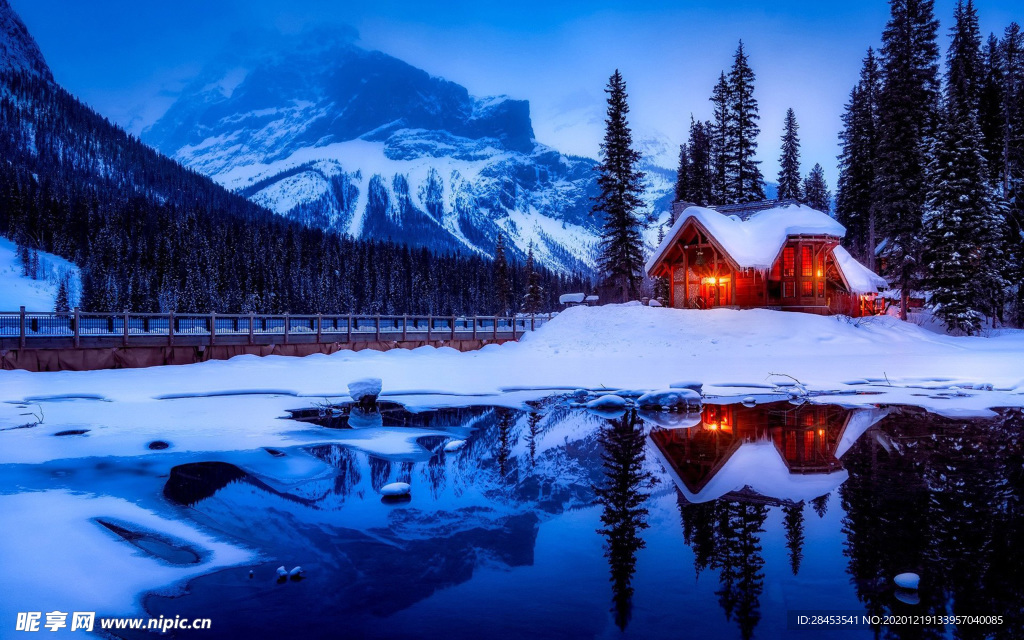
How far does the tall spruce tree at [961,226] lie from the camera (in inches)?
1249

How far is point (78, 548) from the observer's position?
21.4ft

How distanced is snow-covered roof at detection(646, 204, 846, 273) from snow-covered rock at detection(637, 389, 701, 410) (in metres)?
17.1

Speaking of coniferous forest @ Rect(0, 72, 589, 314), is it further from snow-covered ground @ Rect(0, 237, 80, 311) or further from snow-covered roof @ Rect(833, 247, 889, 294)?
snow-covered roof @ Rect(833, 247, 889, 294)

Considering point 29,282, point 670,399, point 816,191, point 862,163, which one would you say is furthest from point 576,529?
point 29,282

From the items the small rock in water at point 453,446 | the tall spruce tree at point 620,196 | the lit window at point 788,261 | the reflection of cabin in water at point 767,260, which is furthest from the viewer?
the tall spruce tree at point 620,196

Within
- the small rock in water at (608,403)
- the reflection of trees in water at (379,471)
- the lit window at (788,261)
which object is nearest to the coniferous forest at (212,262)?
the lit window at (788,261)

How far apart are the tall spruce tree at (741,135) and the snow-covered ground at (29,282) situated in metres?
81.3

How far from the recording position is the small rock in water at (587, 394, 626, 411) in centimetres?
1623

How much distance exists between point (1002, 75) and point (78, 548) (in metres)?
59.9

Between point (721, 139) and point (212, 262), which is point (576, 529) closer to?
point (721, 139)

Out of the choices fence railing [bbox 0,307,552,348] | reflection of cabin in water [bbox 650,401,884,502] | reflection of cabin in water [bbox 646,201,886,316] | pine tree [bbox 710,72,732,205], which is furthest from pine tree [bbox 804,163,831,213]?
reflection of cabin in water [bbox 650,401,884,502]

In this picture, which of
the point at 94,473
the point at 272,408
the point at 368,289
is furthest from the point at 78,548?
the point at 368,289

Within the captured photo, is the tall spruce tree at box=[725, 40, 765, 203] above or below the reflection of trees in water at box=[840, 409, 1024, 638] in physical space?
above

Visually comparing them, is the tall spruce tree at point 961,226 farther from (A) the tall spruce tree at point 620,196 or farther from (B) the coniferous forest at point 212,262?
(B) the coniferous forest at point 212,262
